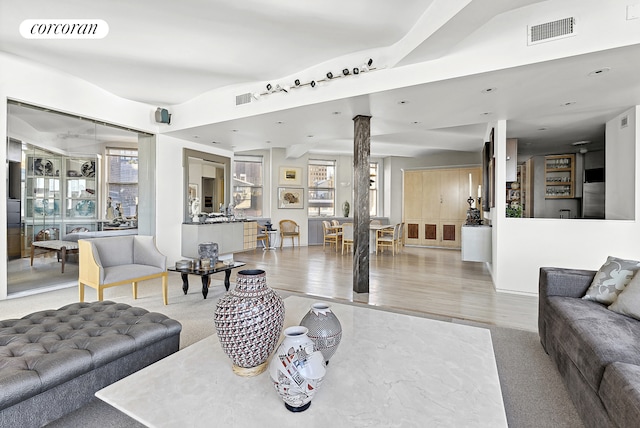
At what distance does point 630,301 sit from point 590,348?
717mm

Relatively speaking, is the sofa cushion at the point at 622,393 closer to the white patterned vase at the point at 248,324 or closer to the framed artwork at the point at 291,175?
the white patterned vase at the point at 248,324

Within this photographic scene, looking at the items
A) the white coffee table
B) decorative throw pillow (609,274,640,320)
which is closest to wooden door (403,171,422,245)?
decorative throw pillow (609,274,640,320)

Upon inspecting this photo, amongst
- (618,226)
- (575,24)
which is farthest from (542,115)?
(575,24)

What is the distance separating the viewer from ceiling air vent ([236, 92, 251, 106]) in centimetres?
478

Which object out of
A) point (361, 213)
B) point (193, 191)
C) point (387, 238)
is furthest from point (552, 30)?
point (193, 191)

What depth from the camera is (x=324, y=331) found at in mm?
1455

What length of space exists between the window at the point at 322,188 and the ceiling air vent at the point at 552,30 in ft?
25.6

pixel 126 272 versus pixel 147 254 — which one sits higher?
pixel 147 254

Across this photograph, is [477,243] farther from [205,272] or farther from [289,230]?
[289,230]

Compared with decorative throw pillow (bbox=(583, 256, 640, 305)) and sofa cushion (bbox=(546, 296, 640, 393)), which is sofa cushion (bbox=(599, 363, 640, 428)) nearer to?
sofa cushion (bbox=(546, 296, 640, 393))

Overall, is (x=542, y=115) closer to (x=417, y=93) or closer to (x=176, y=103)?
(x=417, y=93)

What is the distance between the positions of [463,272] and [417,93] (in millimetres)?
3609

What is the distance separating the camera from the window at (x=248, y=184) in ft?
31.4

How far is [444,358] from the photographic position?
1.57 metres
